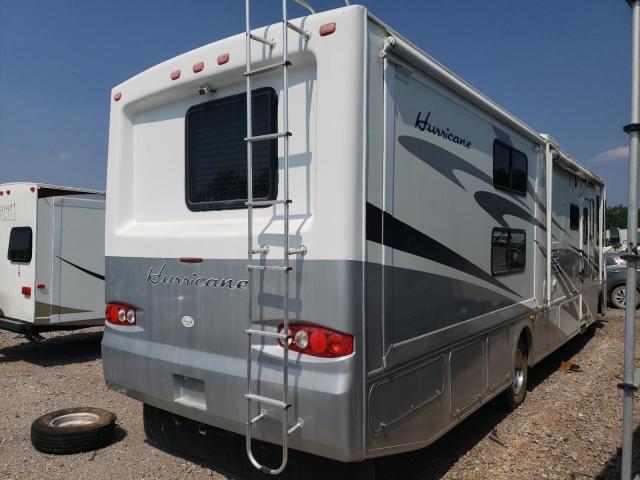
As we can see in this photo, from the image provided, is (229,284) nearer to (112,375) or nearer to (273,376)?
(273,376)

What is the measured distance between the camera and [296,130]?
303cm

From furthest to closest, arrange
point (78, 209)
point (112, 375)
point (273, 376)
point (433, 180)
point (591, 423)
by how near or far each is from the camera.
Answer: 1. point (78, 209)
2. point (591, 423)
3. point (112, 375)
4. point (433, 180)
5. point (273, 376)

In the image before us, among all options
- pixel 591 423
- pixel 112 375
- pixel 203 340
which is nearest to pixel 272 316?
pixel 203 340

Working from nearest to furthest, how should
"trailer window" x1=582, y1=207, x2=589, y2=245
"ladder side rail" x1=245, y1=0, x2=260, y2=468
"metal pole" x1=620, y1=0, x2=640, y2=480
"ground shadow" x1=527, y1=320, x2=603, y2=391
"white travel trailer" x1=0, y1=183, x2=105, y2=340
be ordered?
1. "metal pole" x1=620, y1=0, x2=640, y2=480
2. "ladder side rail" x1=245, y1=0, x2=260, y2=468
3. "ground shadow" x1=527, y1=320, x2=603, y2=391
4. "white travel trailer" x1=0, y1=183, x2=105, y2=340
5. "trailer window" x1=582, y1=207, x2=589, y2=245

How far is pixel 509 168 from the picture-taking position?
16.0 ft

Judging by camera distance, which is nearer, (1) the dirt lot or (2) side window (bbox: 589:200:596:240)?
(1) the dirt lot

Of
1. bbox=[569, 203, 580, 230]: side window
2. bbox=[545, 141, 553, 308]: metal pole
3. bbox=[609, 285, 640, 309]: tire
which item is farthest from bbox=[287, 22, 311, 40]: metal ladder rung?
bbox=[609, 285, 640, 309]: tire

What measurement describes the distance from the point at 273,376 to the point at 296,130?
140 cm

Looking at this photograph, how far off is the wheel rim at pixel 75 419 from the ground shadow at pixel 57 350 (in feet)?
10.8

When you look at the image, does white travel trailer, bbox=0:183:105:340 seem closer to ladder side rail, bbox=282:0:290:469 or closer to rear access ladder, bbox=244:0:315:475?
rear access ladder, bbox=244:0:315:475

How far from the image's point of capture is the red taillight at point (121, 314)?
378 centimetres

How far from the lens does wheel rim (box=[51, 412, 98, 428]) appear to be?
14.5 feet

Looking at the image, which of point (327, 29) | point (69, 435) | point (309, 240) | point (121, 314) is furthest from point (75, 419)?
point (327, 29)

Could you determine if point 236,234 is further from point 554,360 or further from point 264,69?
point 554,360
